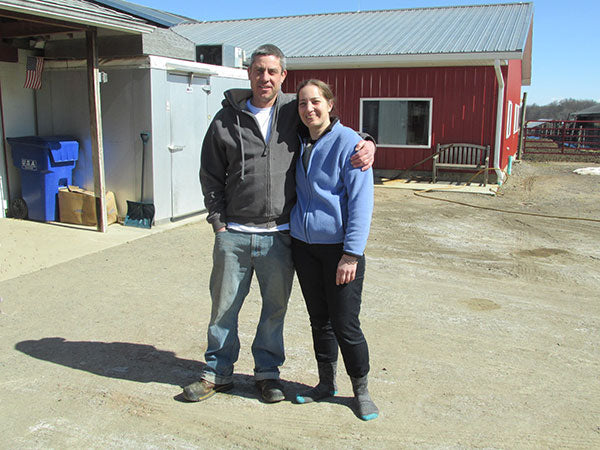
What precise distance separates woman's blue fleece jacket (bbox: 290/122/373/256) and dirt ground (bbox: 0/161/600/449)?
1008 mm

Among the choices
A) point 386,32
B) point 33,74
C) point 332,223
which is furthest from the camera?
point 386,32

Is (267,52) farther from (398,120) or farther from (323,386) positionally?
(398,120)

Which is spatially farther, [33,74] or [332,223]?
[33,74]

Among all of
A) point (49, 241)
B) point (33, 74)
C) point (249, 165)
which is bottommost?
point (49, 241)

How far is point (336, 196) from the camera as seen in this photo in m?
2.98

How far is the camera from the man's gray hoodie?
10.2 ft

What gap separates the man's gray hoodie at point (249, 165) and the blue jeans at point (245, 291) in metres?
0.11

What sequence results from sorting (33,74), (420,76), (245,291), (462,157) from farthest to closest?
(420,76)
(462,157)
(33,74)
(245,291)

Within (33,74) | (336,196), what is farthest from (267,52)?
(33,74)

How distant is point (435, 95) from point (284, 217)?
11346mm

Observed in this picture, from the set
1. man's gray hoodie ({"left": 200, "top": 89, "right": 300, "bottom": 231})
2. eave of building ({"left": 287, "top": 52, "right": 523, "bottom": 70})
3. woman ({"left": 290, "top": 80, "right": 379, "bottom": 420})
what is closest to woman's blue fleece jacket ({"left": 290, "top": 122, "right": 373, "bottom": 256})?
woman ({"left": 290, "top": 80, "right": 379, "bottom": 420})

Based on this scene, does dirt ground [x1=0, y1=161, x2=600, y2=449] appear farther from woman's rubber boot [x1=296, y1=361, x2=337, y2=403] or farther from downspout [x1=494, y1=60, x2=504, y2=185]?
downspout [x1=494, y1=60, x2=504, y2=185]

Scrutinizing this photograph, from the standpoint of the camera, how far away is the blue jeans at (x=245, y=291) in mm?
3164

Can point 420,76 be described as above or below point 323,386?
above
